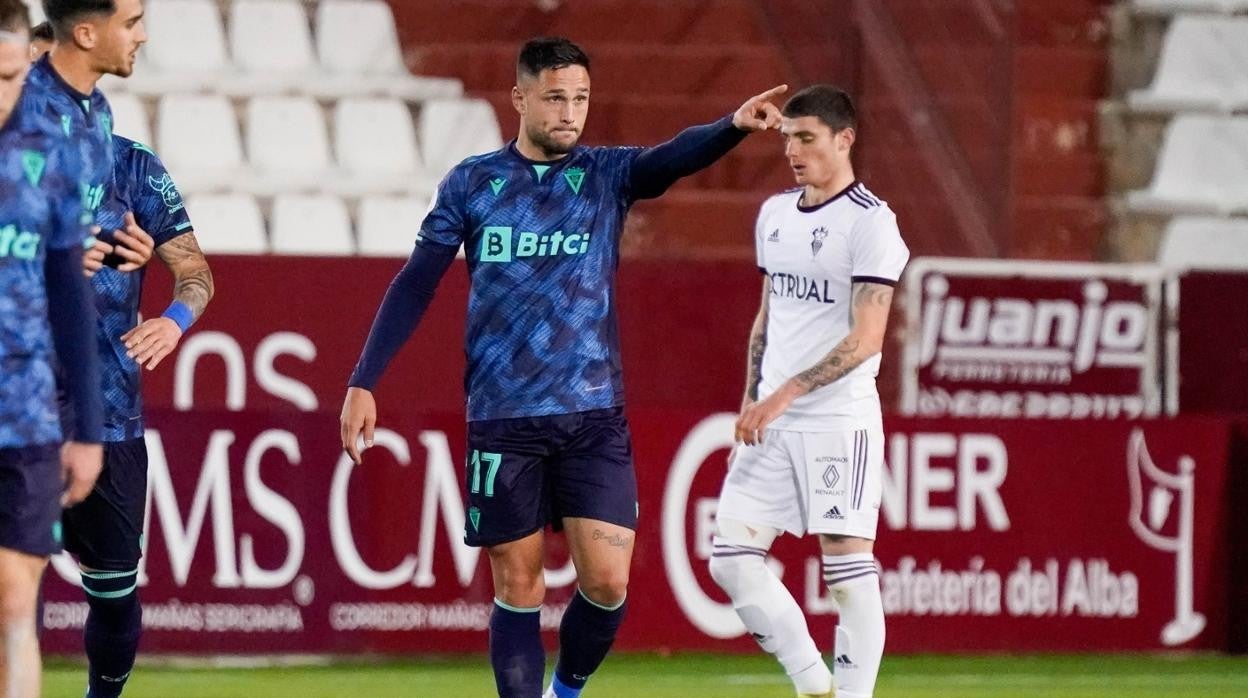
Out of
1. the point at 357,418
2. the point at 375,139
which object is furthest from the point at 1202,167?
the point at 357,418

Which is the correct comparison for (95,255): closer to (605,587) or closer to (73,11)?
(73,11)

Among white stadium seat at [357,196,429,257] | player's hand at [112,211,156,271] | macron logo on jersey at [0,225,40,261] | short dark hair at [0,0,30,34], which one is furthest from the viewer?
white stadium seat at [357,196,429,257]

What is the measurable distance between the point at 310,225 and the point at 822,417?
208 inches

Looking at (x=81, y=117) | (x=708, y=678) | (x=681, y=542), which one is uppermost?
(x=81, y=117)

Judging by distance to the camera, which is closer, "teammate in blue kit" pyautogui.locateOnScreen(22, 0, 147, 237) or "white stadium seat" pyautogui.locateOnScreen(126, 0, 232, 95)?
"teammate in blue kit" pyautogui.locateOnScreen(22, 0, 147, 237)

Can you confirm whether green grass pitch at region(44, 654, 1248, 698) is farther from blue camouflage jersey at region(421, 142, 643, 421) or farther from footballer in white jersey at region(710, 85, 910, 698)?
blue camouflage jersey at region(421, 142, 643, 421)

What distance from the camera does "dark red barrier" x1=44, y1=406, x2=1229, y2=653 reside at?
9.07m

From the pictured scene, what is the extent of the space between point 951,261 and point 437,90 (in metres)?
3.36

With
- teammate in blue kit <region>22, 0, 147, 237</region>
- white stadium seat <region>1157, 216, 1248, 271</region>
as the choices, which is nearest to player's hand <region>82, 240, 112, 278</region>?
teammate in blue kit <region>22, 0, 147, 237</region>

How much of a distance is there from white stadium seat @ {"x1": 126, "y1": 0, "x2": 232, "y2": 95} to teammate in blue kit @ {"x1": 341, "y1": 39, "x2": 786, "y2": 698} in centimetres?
606

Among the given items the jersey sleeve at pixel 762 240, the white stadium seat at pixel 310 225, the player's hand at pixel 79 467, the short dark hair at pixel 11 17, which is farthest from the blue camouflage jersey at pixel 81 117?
the white stadium seat at pixel 310 225

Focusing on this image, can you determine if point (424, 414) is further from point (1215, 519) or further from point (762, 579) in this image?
point (1215, 519)

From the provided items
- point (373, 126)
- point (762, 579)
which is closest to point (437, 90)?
point (373, 126)

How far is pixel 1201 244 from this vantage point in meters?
12.7
